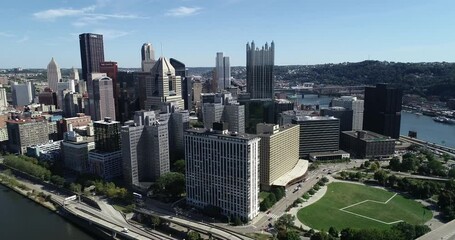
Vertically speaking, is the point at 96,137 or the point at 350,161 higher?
the point at 96,137

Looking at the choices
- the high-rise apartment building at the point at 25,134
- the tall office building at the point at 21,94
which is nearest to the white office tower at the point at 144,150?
the high-rise apartment building at the point at 25,134

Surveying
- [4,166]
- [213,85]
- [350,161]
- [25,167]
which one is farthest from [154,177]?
[213,85]

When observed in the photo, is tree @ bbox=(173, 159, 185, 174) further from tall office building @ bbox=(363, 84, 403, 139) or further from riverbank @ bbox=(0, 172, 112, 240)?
tall office building @ bbox=(363, 84, 403, 139)

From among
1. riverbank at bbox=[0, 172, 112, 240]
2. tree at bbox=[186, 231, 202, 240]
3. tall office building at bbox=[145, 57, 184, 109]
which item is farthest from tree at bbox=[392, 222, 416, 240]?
tall office building at bbox=[145, 57, 184, 109]

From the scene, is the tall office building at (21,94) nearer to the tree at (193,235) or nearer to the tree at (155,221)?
the tree at (155,221)

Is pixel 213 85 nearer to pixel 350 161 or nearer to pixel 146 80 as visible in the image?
pixel 146 80

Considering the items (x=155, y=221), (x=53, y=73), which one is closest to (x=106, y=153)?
(x=155, y=221)
